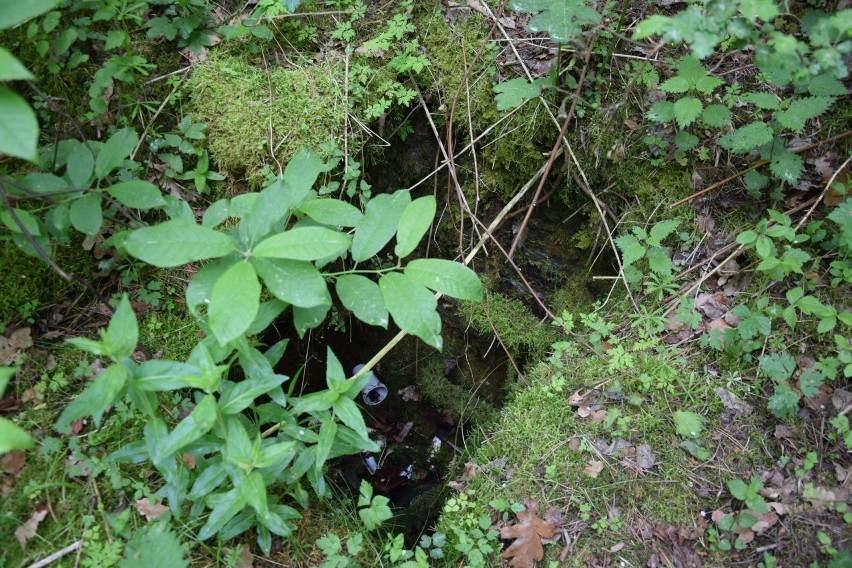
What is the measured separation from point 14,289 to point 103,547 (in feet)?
4.16

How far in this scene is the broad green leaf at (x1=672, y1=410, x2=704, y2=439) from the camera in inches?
104

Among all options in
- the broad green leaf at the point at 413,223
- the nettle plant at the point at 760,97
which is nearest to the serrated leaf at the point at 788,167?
the nettle plant at the point at 760,97

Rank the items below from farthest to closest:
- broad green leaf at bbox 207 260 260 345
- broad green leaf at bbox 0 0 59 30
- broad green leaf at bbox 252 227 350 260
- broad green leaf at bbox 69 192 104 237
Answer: broad green leaf at bbox 69 192 104 237 < broad green leaf at bbox 252 227 350 260 < broad green leaf at bbox 207 260 260 345 < broad green leaf at bbox 0 0 59 30

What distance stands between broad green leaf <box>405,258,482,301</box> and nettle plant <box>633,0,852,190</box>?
111 centimetres

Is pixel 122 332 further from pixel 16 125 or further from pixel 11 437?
pixel 16 125

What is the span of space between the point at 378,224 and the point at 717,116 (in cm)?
188

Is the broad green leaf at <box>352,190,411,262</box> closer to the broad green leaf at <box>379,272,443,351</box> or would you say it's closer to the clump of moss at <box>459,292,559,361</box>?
the broad green leaf at <box>379,272,443,351</box>

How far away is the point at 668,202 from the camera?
3.09 m

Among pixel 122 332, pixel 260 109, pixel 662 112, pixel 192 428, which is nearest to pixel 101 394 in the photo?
pixel 122 332

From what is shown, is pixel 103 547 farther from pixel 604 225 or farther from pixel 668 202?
pixel 668 202

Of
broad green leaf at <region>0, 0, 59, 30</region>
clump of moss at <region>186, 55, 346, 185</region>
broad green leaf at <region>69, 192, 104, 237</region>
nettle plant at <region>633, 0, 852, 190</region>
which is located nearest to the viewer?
broad green leaf at <region>0, 0, 59, 30</region>

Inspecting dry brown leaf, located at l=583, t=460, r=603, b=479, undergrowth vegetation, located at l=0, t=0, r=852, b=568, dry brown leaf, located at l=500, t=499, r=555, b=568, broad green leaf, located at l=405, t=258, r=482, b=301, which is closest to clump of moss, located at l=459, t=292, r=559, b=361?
undergrowth vegetation, located at l=0, t=0, r=852, b=568

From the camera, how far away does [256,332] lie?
85.5 inches

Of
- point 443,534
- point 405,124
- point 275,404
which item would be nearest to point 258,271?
point 275,404
